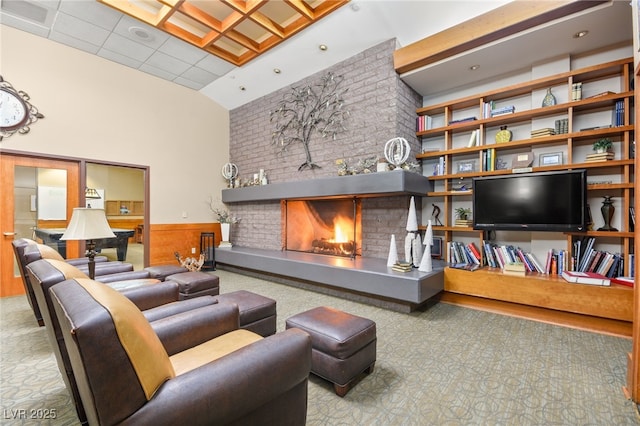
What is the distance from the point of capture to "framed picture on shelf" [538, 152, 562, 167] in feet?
10.9

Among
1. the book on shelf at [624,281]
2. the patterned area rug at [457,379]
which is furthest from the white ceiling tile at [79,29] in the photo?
the book on shelf at [624,281]

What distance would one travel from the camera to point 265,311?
2.39m

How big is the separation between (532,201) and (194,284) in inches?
157

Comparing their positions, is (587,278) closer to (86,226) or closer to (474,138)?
(474,138)

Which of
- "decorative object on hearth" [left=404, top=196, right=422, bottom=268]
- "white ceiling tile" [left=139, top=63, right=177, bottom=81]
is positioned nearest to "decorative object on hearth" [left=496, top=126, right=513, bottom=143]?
"decorative object on hearth" [left=404, top=196, right=422, bottom=268]

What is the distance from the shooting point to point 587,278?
111 inches

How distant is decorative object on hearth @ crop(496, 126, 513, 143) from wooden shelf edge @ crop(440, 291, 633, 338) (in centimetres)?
203

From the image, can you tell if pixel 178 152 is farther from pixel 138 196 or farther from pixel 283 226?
pixel 138 196

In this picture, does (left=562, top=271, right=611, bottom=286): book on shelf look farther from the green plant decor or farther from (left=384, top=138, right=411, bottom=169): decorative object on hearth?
(left=384, top=138, right=411, bottom=169): decorative object on hearth

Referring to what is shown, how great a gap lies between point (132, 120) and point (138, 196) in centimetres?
388

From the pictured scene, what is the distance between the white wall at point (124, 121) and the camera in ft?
13.5

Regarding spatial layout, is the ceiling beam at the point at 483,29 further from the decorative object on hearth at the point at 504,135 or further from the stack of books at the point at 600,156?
the stack of books at the point at 600,156

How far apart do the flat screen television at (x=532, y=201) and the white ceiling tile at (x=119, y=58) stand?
578cm

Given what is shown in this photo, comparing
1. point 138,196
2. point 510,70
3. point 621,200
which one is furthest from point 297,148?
point 138,196
